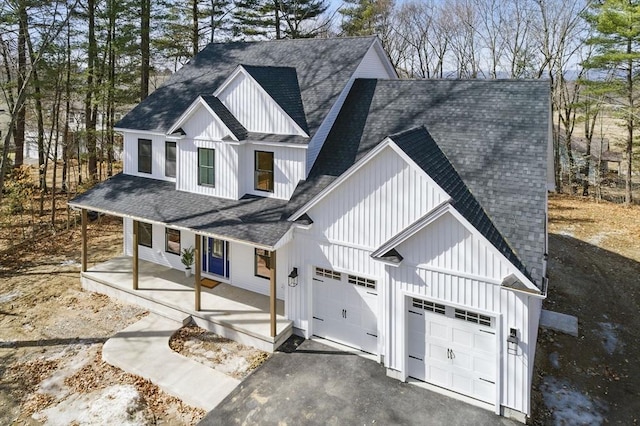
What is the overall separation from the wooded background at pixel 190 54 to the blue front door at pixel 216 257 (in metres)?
9.14

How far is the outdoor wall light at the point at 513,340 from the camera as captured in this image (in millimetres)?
8055

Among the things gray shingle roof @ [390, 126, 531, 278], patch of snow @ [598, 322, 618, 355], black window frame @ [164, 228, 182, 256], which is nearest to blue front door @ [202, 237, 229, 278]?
black window frame @ [164, 228, 182, 256]

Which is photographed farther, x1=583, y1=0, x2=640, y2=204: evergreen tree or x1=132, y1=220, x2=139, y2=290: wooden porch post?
x1=583, y1=0, x2=640, y2=204: evergreen tree

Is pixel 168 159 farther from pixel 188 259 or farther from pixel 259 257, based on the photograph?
pixel 259 257

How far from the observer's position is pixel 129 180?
16.0 meters

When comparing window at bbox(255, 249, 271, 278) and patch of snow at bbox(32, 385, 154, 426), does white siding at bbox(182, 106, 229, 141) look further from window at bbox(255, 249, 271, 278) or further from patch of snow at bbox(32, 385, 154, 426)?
patch of snow at bbox(32, 385, 154, 426)

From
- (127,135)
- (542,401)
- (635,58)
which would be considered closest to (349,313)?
(542,401)

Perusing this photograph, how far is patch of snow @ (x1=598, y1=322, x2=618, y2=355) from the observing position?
10.9m

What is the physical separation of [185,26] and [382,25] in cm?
1727

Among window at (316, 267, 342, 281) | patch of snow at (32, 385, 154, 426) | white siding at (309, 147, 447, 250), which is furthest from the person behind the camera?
window at (316, 267, 342, 281)

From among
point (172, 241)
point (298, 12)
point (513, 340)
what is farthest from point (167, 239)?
point (298, 12)

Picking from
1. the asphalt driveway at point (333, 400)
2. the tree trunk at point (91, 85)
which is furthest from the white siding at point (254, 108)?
the tree trunk at point (91, 85)

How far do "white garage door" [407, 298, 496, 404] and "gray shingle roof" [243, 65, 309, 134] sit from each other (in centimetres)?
633

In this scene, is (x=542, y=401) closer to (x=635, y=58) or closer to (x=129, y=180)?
(x=129, y=180)
